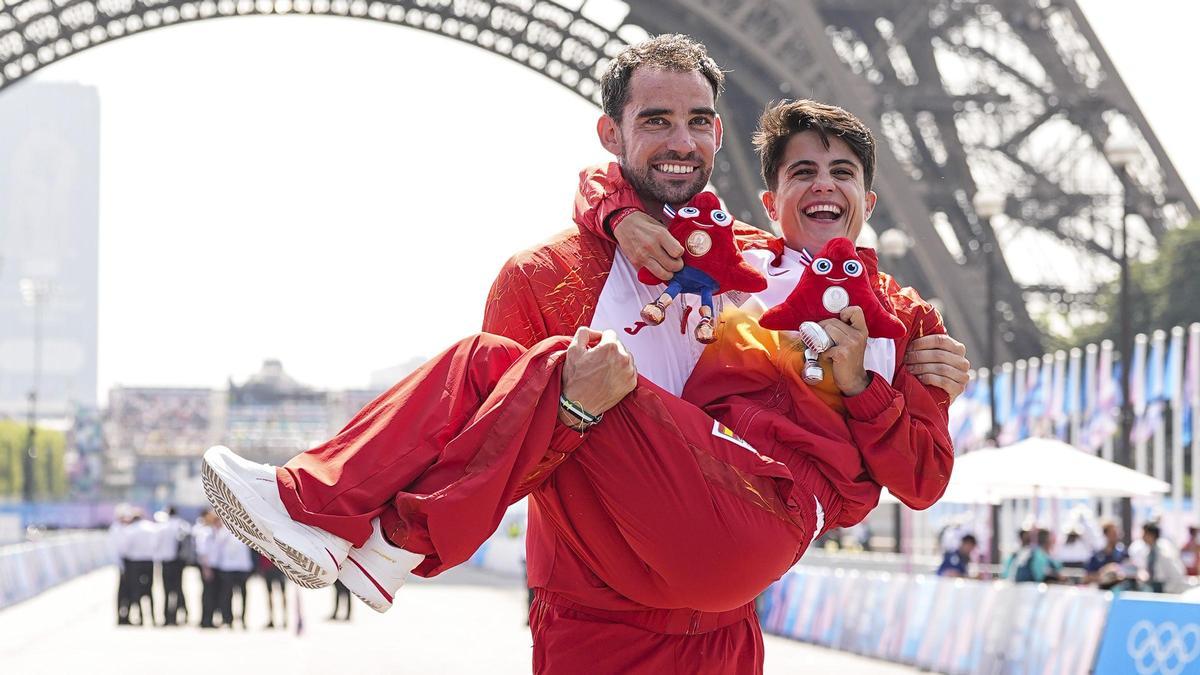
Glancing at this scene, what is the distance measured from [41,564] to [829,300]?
27.2 m

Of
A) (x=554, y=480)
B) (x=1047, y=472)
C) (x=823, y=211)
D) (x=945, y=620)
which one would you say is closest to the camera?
(x=554, y=480)

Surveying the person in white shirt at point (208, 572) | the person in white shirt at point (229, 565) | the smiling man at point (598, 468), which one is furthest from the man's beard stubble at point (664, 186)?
the person in white shirt at point (208, 572)

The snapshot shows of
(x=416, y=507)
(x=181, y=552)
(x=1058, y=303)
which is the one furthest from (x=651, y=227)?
(x=1058, y=303)

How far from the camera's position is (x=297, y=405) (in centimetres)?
9544

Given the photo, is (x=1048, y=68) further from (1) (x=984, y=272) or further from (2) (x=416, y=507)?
(2) (x=416, y=507)

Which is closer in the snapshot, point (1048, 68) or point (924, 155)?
point (1048, 68)

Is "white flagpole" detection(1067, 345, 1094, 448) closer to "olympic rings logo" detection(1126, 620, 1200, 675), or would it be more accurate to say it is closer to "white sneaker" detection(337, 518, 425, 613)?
"olympic rings logo" detection(1126, 620, 1200, 675)

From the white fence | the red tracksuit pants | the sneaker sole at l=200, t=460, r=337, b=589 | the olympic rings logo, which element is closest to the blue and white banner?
the olympic rings logo

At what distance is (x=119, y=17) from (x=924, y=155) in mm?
19137

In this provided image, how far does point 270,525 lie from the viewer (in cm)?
379

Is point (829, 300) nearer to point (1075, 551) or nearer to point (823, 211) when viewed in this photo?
point (823, 211)

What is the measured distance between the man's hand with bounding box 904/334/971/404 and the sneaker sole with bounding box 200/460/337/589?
151cm

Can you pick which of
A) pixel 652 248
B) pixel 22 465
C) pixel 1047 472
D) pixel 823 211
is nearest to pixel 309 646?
pixel 1047 472

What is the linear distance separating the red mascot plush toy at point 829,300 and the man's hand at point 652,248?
0.87 feet
